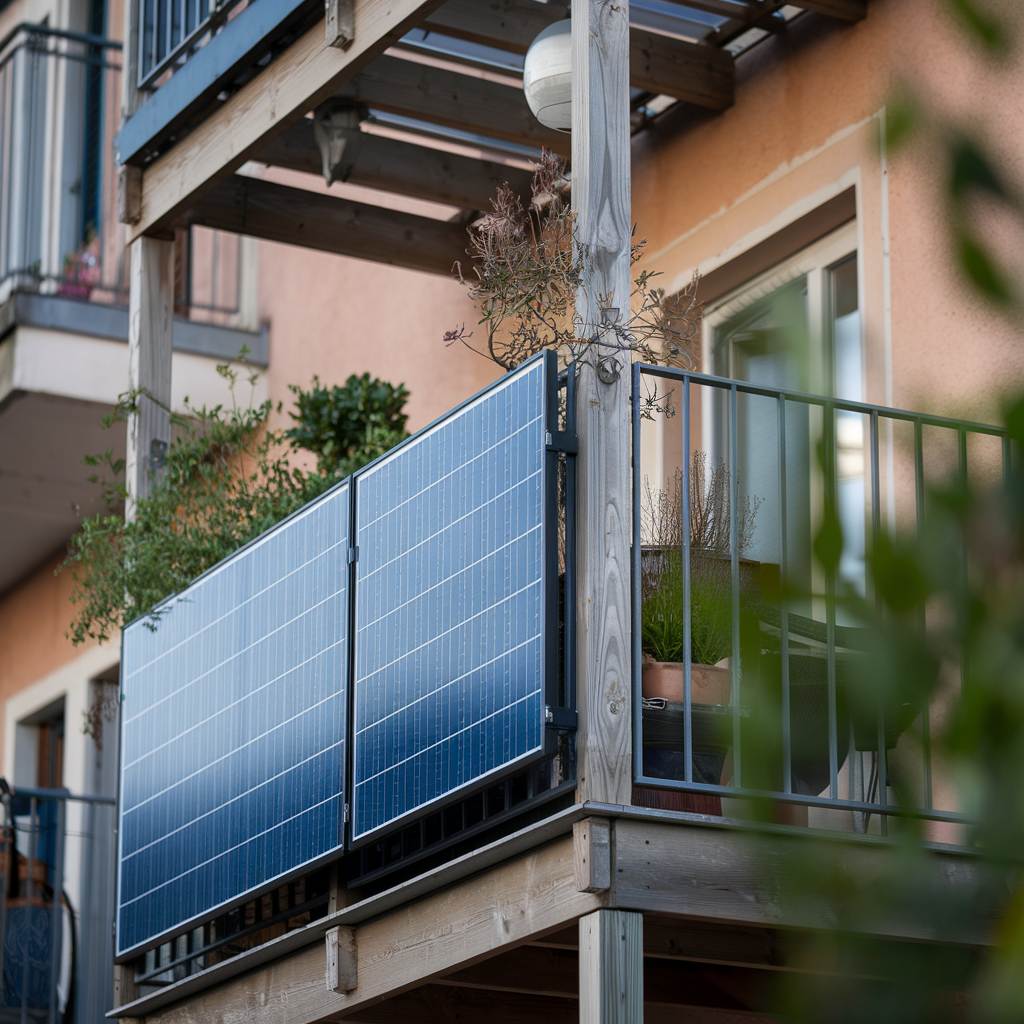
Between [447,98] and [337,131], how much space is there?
43 centimetres

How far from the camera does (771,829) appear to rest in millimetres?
1193

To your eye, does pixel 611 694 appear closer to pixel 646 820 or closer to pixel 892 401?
pixel 646 820

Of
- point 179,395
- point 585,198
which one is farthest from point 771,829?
point 179,395

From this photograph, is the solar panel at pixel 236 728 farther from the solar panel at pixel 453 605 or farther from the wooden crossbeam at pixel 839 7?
the wooden crossbeam at pixel 839 7

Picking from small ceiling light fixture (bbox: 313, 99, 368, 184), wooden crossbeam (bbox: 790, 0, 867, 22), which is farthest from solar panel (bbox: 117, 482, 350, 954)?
wooden crossbeam (bbox: 790, 0, 867, 22)

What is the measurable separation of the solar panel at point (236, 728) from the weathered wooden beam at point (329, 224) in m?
1.78

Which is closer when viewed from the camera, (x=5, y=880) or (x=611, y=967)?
(x=611, y=967)

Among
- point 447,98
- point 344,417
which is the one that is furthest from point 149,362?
point 447,98

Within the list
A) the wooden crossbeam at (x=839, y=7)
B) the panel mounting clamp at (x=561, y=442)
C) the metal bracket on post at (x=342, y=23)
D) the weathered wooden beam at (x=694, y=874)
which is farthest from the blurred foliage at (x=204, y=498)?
the weathered wooden beam at (x=694, y=874)

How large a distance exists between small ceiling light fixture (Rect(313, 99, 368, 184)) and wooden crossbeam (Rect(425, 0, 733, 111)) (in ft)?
1.75

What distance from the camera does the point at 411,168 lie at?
7.22 metres

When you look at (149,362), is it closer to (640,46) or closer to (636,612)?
(640,46)

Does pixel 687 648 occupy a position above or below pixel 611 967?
above

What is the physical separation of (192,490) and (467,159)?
5.97 feet
